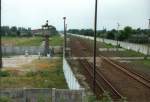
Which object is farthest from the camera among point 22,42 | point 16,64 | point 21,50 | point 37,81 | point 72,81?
point 22,42

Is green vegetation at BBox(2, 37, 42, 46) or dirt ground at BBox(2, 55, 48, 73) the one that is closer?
dirt ground at BBox(2, 55, 48, 73)

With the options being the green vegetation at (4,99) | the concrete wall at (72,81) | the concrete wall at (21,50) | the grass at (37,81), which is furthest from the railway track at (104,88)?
the concrete wall at (21,50)

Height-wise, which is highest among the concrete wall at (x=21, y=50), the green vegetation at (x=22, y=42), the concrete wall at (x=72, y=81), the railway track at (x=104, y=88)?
the concrete wall at (x=72, y=81)

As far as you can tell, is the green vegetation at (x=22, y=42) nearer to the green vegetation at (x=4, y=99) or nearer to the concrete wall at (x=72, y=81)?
the concrete wall at (x=72, y=81)

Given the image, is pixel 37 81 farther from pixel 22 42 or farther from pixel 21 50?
pixel 22 42

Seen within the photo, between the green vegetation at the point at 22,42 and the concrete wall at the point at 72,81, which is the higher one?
the concrete wall at the point at 72,81

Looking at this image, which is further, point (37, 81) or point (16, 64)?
point (16, 64)

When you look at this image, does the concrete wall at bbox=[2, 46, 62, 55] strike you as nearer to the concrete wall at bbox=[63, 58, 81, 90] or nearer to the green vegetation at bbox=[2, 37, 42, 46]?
the green vegetation at bbox=[2, 37, 42, 46]

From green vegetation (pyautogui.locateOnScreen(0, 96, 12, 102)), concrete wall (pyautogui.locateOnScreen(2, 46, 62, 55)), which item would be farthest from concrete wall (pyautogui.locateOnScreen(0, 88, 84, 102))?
concrete wall (pyautogui.locateOnScreen(2, 46, 62, 55))

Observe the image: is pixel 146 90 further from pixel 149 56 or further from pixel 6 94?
pixel 149 56

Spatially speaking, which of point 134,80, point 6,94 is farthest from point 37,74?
point 6,94

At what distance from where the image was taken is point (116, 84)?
29.3m

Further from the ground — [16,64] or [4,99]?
[4,99]

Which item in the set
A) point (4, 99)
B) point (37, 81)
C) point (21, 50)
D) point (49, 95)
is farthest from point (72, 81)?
point (21, 50)
